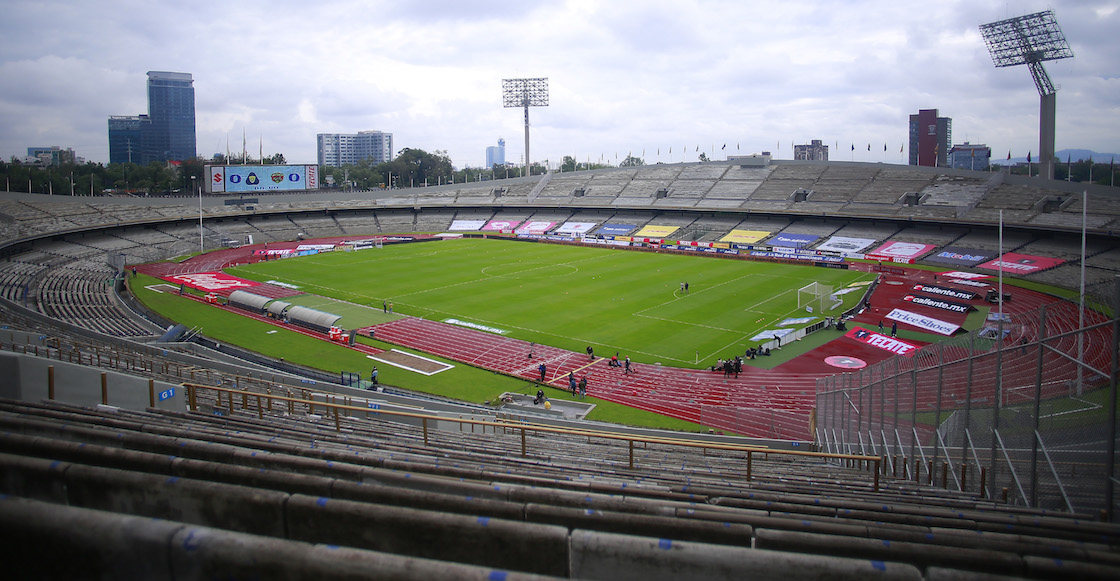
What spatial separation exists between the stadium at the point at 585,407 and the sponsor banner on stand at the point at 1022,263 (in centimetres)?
30

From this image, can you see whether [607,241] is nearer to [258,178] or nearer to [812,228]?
[812,228]

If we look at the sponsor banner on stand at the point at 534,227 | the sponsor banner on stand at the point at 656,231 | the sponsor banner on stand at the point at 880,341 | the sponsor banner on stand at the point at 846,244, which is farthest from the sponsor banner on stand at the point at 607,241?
the sponsor banner on stand at the point at 880,341

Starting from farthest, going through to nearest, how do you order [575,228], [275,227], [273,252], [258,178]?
1. [575,228]
2. [258,178]
3. [275,227]
4. [273,252]

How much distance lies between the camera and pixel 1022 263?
52750 mm

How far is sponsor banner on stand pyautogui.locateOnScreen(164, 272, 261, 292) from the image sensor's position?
152ft

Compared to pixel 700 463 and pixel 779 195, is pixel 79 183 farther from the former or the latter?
pixel 700 463

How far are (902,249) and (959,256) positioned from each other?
17.0 ft

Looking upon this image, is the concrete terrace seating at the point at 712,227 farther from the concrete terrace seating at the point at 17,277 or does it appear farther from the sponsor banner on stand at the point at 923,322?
the concrete terrace seating at the point at 17,277

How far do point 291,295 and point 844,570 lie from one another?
45552 millimetres

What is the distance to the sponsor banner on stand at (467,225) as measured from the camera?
85438mm

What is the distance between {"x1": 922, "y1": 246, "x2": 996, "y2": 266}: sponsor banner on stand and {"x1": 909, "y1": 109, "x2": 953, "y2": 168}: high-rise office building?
273 feet

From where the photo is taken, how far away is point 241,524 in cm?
356

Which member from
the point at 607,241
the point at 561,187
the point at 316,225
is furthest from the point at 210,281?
the point at 561,187

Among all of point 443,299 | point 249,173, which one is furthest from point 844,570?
point 249,173
